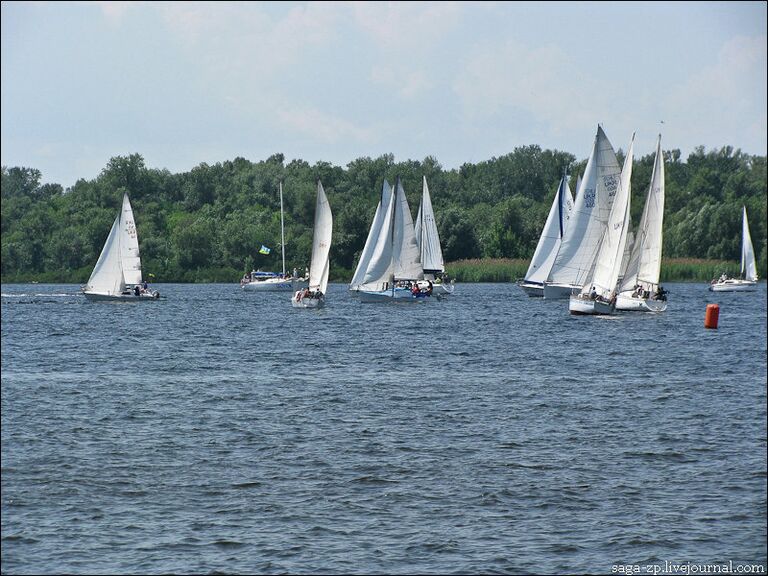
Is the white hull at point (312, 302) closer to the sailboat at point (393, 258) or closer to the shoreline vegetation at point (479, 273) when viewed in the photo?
the sailboat at point (393, 258)

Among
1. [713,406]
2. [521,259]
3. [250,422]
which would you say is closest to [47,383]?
[250,422]

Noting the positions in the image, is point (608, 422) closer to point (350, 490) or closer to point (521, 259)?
point (350, 490)

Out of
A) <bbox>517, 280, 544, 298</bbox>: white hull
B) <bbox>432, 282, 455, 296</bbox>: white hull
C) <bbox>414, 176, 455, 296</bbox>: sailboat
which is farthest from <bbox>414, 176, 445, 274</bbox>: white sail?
<bbox>517, 280, 544, 298</bbox>: white hull

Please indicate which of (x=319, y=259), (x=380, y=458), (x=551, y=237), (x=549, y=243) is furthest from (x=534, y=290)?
(x=380, y=458)

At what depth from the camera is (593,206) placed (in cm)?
8206

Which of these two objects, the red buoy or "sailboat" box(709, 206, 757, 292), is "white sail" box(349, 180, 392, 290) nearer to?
the red buoy

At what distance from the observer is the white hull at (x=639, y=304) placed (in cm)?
7638

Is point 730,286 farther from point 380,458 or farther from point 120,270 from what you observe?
point 380,458

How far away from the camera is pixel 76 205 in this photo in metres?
165

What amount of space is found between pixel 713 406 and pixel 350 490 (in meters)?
15.5

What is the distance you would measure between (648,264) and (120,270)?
42470mm

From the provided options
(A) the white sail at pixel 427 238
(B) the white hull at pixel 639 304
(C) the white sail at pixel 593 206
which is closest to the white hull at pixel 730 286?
(A) the white sail at pixel 427 238

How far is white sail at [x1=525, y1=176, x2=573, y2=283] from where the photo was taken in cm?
10206

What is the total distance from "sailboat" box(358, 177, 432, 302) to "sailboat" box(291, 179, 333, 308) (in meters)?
3.98
